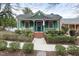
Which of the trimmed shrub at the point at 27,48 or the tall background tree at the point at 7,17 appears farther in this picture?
the tall background tree at the point at 7,17

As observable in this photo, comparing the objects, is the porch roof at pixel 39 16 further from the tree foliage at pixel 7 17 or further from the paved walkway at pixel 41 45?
the paved walkway at pixel 41 45

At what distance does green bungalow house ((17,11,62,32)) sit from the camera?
4.91 m

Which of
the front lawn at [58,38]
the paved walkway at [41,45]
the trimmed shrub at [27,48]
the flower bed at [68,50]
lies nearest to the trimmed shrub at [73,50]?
the flower bed at [68,50]

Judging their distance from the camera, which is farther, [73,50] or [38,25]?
[38,25]

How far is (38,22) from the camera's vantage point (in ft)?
16.2

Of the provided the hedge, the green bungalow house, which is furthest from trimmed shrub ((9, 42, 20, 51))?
the hedge

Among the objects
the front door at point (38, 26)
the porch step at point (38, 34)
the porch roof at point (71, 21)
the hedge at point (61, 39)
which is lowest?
the hedge at point (61, 39)

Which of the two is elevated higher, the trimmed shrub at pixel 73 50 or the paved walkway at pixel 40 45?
the paved walkway at pixel 40 45

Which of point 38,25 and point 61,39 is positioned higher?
point 38,25

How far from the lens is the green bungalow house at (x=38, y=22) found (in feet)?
16.1

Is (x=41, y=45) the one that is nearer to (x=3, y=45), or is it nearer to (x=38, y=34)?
(x=38, y=34)

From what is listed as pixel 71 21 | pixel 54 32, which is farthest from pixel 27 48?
pixel 71 21

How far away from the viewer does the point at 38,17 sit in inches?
193

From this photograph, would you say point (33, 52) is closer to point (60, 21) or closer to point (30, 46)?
point (30, 46)
